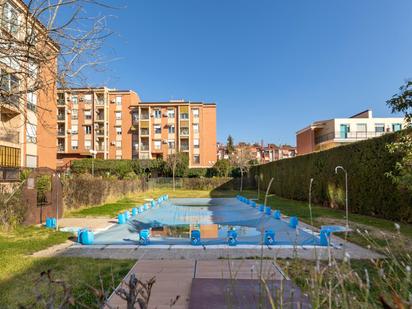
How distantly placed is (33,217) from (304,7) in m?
13.5

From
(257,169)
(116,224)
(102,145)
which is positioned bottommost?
(116,224)

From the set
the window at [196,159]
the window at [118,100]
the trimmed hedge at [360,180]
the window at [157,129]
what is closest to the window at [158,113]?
the window at [157,129]

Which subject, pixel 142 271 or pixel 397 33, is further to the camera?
pixel 397 33

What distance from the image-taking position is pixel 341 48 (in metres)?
15.4

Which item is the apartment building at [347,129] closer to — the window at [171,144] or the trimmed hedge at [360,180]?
the window at [171,144]

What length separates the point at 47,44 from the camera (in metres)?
3.13

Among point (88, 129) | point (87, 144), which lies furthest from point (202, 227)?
point (88, 129)

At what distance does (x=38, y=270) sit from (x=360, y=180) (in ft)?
40.7

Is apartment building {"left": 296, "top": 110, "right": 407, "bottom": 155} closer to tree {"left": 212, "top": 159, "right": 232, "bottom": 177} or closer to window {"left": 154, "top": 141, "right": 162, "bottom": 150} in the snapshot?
tree {"left": 212, "top": 159, "right": 232, "bottom": 177}

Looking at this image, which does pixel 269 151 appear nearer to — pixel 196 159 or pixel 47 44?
pixel 196 159

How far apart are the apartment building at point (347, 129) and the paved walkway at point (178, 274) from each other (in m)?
39.2

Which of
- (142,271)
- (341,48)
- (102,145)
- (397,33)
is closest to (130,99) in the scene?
(102,145)

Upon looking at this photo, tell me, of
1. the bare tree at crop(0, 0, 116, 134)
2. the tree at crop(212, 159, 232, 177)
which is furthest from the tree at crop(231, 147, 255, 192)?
the bare tree at crop(0, 0, 116, 134)

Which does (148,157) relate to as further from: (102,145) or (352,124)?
(352,124)
